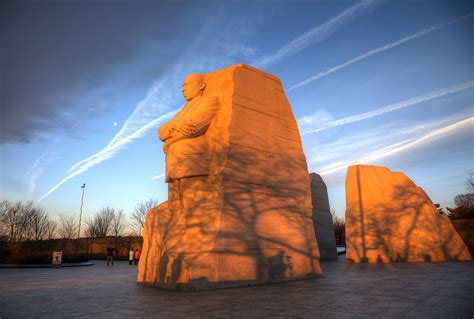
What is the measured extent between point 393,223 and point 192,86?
1154cm

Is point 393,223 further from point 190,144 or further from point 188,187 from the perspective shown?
point 190,144

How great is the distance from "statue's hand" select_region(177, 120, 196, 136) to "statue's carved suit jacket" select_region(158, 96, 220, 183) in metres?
0.10

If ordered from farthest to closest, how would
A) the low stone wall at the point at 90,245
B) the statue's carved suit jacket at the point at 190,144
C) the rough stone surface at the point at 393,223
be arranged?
the low stone wall at the point at 90,245
the rough stone surface at the point at 393,223
the statue's carved suit jacket at the point at 190,144

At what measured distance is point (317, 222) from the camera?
19.2 meters

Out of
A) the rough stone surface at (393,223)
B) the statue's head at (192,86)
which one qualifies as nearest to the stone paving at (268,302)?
the statue's head at (192,86)

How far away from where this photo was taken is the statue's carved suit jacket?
343 inches

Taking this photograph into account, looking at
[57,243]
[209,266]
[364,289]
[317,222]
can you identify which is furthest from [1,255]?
[364,289]

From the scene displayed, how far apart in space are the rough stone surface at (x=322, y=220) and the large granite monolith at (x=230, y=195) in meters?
9.47

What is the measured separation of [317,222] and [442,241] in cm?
639

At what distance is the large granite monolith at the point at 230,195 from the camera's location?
7926 millimetres

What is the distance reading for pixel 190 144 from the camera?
8.90m

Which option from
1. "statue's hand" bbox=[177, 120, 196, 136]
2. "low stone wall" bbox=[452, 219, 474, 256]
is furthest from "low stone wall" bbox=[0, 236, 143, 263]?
"low stone wall" bbox=[452, 219, 474, 256]

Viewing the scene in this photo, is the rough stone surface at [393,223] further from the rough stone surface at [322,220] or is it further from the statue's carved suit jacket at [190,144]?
the statue's carved suit jacket at [190,144]

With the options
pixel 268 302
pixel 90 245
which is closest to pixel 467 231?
pixel 268 302
